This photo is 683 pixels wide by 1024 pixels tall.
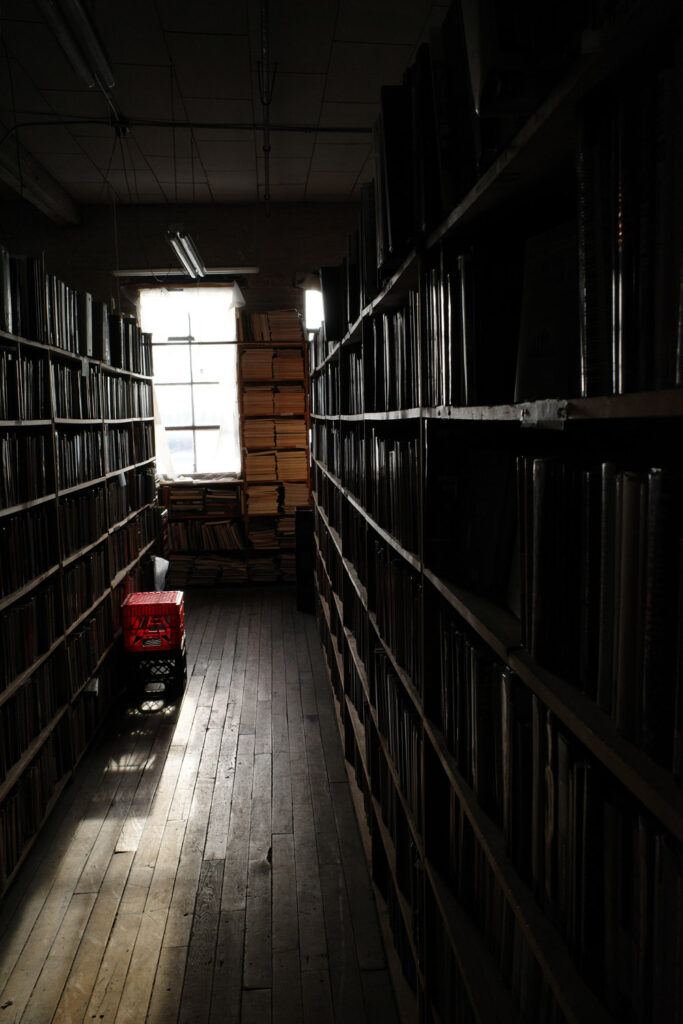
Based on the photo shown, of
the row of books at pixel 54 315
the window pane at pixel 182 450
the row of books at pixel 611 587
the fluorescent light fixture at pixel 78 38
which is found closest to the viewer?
the row of books at pixel 611 587

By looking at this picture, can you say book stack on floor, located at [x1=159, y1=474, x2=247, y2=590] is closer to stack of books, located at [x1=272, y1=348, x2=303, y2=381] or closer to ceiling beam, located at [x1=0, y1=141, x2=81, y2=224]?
stack of books, located at [x1=272, y1=348, x2=303, y2=381]

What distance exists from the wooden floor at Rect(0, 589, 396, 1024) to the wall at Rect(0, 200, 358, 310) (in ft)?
15.1

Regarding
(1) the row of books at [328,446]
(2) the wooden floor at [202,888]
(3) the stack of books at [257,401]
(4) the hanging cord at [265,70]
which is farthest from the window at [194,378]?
(2) the wooden floor at [202,888]

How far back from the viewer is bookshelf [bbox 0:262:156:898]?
2635 millimetres

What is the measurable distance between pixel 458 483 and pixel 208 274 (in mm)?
6194

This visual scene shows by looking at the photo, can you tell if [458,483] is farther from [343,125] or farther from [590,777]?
[343,125]

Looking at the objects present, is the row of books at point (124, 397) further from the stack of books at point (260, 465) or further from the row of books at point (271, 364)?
the stack of books at point (260, 465)

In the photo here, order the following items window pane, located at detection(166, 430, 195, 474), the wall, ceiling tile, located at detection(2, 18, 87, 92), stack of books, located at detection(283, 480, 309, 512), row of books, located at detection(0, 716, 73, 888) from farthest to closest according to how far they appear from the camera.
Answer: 1. window pane, located at detection(166, 430, 195, 474)
2. stack of books, located at detection(283, 480, 309, 512)
3. the wall
4. ceiling tile, located at detection(2, 18, 87, 92)
5. row of books, located at detection(0, 716, 73, 888)

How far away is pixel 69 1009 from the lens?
200 centimetres

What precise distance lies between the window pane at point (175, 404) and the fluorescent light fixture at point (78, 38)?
4.39 m

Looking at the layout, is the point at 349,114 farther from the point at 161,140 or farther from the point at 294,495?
the point at 294,495

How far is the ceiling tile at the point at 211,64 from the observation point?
392 centimetres

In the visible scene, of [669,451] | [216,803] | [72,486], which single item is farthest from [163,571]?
[669,451]

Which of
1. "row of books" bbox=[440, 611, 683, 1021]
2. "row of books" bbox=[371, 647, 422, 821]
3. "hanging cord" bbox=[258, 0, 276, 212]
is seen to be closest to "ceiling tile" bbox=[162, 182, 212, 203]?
"hanging cord" bbox=[258, 0, 276, 212]
